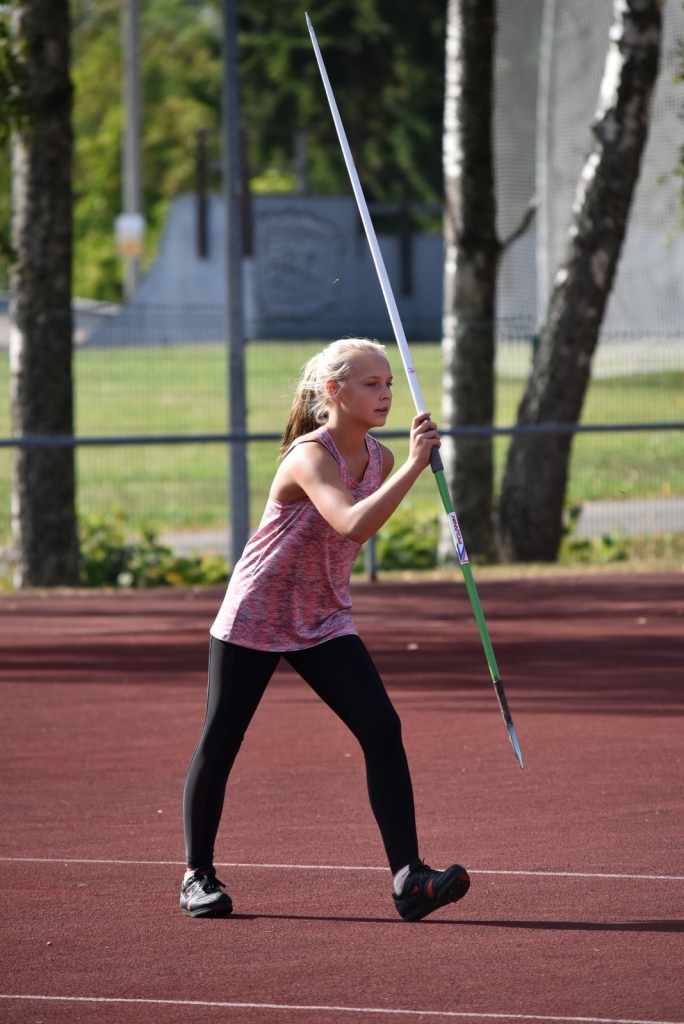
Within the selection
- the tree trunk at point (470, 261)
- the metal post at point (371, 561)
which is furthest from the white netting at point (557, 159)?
the metal post at point (371, 561)

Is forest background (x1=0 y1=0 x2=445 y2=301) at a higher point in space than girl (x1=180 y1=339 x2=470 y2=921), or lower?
higher

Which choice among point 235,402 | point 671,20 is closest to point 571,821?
point 235,402

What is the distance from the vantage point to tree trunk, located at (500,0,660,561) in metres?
15.0

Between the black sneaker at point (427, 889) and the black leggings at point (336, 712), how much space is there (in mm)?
77

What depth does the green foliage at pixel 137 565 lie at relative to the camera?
15.1m

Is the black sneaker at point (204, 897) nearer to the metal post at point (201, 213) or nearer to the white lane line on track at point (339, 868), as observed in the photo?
the white lane line on track at point (339, 868)

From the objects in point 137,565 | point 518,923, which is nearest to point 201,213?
point 137,565

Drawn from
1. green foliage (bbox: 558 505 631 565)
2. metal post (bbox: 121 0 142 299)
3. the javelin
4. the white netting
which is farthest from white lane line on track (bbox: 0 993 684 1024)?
metal post (bbox: 121 0 142 299)

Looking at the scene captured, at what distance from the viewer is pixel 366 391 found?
5141 millimetres

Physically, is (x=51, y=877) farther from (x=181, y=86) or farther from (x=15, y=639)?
(x=181, y=86)

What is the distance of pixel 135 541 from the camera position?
1566cm

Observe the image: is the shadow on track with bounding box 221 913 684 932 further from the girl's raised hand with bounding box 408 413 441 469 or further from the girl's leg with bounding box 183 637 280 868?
the girl's raised hand with bounding box 408 413 441 469

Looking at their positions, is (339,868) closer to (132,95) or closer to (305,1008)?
(305,1008)

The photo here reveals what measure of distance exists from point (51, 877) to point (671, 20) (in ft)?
57.9
